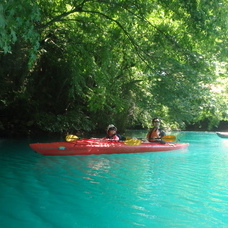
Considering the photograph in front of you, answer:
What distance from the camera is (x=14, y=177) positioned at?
5.59 m

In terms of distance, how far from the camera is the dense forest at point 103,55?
674 centimetres

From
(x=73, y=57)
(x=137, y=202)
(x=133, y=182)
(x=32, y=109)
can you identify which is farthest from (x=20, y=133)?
(x=137, y=202)

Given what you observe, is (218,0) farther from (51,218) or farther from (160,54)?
(51,218)

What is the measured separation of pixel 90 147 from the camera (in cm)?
889

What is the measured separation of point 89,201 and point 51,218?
854 mm

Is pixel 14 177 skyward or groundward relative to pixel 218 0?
groundward

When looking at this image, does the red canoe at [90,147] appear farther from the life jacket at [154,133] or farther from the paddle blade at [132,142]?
the life jacket at [154,133]

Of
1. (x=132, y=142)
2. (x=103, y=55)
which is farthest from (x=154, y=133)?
(x=103, y=55)

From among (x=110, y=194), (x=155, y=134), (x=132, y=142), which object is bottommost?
(x=110, y=194)

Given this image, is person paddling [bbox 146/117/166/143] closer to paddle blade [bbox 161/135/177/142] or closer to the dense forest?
paddle blade [bbox 161/135/177/142]

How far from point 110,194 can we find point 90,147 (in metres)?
4.31

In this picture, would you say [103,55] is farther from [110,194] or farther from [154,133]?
[110,194]

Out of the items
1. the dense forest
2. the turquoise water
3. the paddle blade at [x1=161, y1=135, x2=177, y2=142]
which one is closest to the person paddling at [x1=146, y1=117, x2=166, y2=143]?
the paddle blade at [x1=161, y1=135, x2=177, y2=142]

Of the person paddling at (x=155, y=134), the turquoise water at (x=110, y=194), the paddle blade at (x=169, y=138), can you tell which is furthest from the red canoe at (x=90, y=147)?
the turquoise water at (x=110, y=194)
